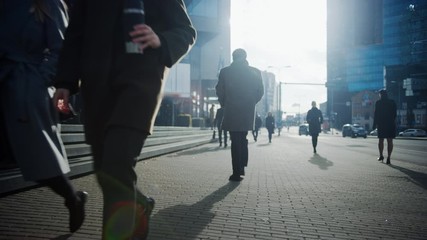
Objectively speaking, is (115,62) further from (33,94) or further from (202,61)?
(202,61)

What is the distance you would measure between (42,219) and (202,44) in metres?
54.5

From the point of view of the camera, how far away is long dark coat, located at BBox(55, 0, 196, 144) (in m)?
1.93

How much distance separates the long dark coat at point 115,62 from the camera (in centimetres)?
193

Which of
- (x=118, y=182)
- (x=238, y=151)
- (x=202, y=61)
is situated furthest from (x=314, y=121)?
(x=202, y=61)

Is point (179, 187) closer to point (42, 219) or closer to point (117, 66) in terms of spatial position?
point (42, 219)

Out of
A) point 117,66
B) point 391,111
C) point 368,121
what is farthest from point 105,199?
point 368,121

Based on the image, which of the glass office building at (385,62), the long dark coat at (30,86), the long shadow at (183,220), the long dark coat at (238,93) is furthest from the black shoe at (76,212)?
the glass office building at (385,62)

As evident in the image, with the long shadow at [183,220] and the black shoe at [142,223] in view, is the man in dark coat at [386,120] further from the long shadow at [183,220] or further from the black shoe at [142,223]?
the black shoe at [142,223]

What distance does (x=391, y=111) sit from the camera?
9.62 m

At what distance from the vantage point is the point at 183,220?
3248 mm

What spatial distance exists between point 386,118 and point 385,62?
Result: 104 metres

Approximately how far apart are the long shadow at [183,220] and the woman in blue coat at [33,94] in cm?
64

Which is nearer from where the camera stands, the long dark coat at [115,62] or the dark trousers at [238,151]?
the long dark coat at [115,62]

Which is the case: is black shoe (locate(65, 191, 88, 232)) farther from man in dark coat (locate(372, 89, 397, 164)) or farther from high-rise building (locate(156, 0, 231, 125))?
high-rise building (locate(156, 0, 231, 125))
